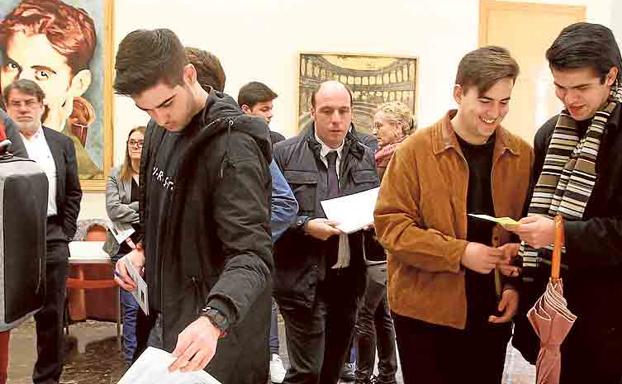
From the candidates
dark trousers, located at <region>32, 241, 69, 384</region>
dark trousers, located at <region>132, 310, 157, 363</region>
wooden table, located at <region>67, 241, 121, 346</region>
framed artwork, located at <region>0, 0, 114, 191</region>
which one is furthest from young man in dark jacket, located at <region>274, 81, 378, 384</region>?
framed artwork, located at <region>0, 0, 114, 191</region>

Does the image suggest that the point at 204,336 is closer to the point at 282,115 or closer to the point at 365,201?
the point at 365,201

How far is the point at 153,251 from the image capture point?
6.51 feet

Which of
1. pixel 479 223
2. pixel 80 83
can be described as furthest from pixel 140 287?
pixel 80 83

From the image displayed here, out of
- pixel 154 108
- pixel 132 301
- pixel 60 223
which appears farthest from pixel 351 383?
pixel 154 108

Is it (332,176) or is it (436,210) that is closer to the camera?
(436,210)

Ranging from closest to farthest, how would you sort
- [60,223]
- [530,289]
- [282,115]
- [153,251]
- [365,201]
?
[153,251], [530,289], [365,201], [60,223], [282,115]

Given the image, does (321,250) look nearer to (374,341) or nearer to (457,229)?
(457,229)

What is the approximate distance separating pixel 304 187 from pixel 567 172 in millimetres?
1459

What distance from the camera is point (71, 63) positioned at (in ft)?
19.3

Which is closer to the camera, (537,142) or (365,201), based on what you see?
(537,142)

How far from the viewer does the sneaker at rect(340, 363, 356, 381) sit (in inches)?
172

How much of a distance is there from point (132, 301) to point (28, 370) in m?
0.79

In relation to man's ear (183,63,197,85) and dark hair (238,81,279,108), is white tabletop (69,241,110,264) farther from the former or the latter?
man's ear (183,63,197,85)

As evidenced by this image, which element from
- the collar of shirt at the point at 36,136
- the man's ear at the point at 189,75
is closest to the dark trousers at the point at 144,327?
the man's ear at the point at 189,75
